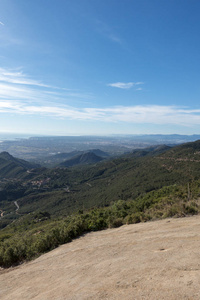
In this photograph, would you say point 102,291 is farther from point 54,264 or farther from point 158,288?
Answer: point 54,264

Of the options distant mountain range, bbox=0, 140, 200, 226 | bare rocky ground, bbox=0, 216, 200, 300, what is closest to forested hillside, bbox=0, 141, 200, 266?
distant mountain range, bbox=0, 140, 200, 226

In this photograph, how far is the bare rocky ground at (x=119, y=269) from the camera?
15.9 ft

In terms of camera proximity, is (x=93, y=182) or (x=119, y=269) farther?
(x=93, y=182)

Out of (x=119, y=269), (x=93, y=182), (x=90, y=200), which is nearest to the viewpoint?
(x=119, y=269)

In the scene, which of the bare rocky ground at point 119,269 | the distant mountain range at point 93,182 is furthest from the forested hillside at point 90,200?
the bare rocky ground at point 119,269

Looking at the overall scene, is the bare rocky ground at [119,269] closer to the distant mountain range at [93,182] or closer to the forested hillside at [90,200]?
the forested hillside at [90,200]

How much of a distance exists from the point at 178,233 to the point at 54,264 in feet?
22.4

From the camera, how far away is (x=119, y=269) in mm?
6574

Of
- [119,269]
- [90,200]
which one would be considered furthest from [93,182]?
[119,269]

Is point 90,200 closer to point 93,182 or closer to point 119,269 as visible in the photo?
point 93,182

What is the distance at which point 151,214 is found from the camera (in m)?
13.1

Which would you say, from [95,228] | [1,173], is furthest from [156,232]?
[1,173]

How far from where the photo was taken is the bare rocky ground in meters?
4.85

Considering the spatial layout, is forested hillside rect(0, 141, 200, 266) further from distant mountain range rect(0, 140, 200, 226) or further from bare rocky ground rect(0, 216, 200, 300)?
bare rocky ground rect(0, 216, 200, 300)
